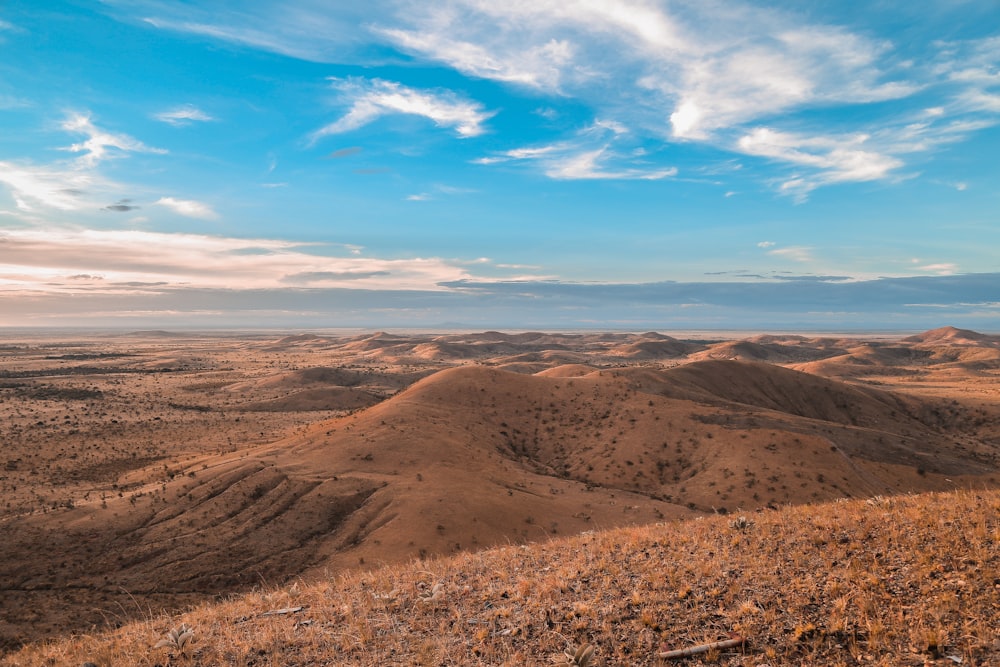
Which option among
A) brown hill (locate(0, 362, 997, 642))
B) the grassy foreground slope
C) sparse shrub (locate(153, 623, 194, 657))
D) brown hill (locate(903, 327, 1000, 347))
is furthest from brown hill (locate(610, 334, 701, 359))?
sparse shrub (locate(153, 623, 194, 657))

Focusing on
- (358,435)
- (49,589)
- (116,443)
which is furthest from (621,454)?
(116,443)

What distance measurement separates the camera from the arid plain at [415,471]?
19.1 metres

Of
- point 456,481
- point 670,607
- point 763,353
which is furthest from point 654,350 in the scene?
point 670,607

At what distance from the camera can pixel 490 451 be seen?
32031 millimetres

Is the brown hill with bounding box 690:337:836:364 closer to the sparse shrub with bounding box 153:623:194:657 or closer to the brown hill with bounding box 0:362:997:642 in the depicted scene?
the brown hill with bounding box 0:362:997:642

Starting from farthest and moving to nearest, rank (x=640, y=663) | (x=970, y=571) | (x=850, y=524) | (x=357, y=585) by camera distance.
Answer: (x=357, y=585)
(x=850, y=524)
(x=970, y=571)
(x=640, y=663)

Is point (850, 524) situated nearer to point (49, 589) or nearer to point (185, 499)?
point (49, 589)

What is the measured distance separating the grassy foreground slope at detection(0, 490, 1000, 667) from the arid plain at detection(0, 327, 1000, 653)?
573 cm

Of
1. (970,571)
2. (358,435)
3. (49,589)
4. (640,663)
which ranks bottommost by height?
(49,589)

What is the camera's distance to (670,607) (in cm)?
777

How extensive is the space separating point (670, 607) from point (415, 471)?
20844mm

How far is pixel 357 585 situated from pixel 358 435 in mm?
21222

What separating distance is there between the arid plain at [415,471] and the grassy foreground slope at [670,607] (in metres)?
5.73

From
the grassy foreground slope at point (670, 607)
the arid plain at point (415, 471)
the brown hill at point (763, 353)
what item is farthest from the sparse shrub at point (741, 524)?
the brown hill at point (763, 353)
